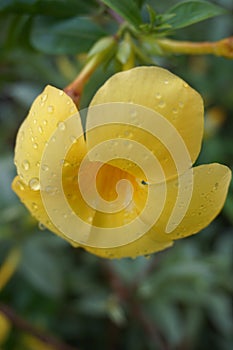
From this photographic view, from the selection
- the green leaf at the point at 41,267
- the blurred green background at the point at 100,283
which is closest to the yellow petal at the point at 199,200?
the blurred green background at the point at 100,283

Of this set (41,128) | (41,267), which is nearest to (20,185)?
(41,128)

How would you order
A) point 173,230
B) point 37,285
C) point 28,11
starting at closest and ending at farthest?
point 173,230
point 28,11
point 37,285

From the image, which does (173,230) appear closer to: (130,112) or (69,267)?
(130,112)

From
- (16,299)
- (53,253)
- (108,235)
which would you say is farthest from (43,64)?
(108,235)

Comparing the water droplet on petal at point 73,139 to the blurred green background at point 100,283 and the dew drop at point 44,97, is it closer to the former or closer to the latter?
the dew drop at point 44,97

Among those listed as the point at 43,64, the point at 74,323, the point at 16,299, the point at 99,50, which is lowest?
the point at 74,323

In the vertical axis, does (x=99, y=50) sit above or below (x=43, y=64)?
above

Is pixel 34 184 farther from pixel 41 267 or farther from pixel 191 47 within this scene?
pixel 41 267
